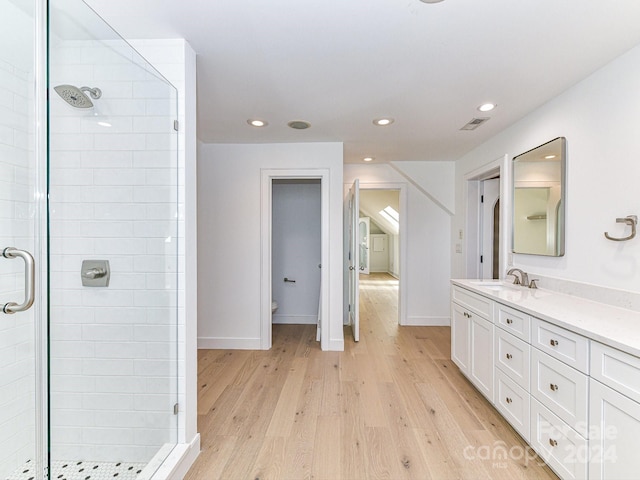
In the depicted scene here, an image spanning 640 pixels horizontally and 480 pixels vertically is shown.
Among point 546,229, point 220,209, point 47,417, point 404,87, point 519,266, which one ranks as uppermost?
point 404,87

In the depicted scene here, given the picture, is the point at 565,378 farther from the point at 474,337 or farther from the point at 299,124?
the point at 299,124

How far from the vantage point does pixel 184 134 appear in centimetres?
171

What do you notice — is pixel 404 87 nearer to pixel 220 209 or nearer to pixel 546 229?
pixel 546 229

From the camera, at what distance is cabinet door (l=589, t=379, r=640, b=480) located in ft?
3.85

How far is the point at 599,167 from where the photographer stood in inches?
76.4

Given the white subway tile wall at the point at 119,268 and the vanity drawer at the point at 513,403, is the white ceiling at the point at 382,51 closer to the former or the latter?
the white subway tile wall at the point at 119,268

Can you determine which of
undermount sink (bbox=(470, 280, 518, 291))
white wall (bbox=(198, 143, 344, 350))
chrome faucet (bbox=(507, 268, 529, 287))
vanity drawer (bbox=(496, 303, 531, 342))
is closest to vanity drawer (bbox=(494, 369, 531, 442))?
vanity drawer (bbox=(496, 303, 531, 342))

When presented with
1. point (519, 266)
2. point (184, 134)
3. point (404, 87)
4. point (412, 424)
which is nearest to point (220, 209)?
point (184, 134)

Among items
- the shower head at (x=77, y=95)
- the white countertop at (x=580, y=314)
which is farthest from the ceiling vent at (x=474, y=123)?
the shower head at (x=77, y=95)

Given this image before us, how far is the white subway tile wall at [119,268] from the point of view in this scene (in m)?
1.58

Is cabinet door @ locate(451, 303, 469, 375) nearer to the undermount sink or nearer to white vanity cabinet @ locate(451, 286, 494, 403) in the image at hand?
white vanity cabinet @ locate(451, 286, 494, 403)

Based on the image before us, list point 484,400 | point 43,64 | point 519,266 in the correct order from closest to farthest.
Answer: point 43,64 → point 484,400 → point 519,266

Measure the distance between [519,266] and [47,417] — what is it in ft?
10.9

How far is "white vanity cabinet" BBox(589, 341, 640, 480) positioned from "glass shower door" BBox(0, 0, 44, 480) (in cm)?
228
